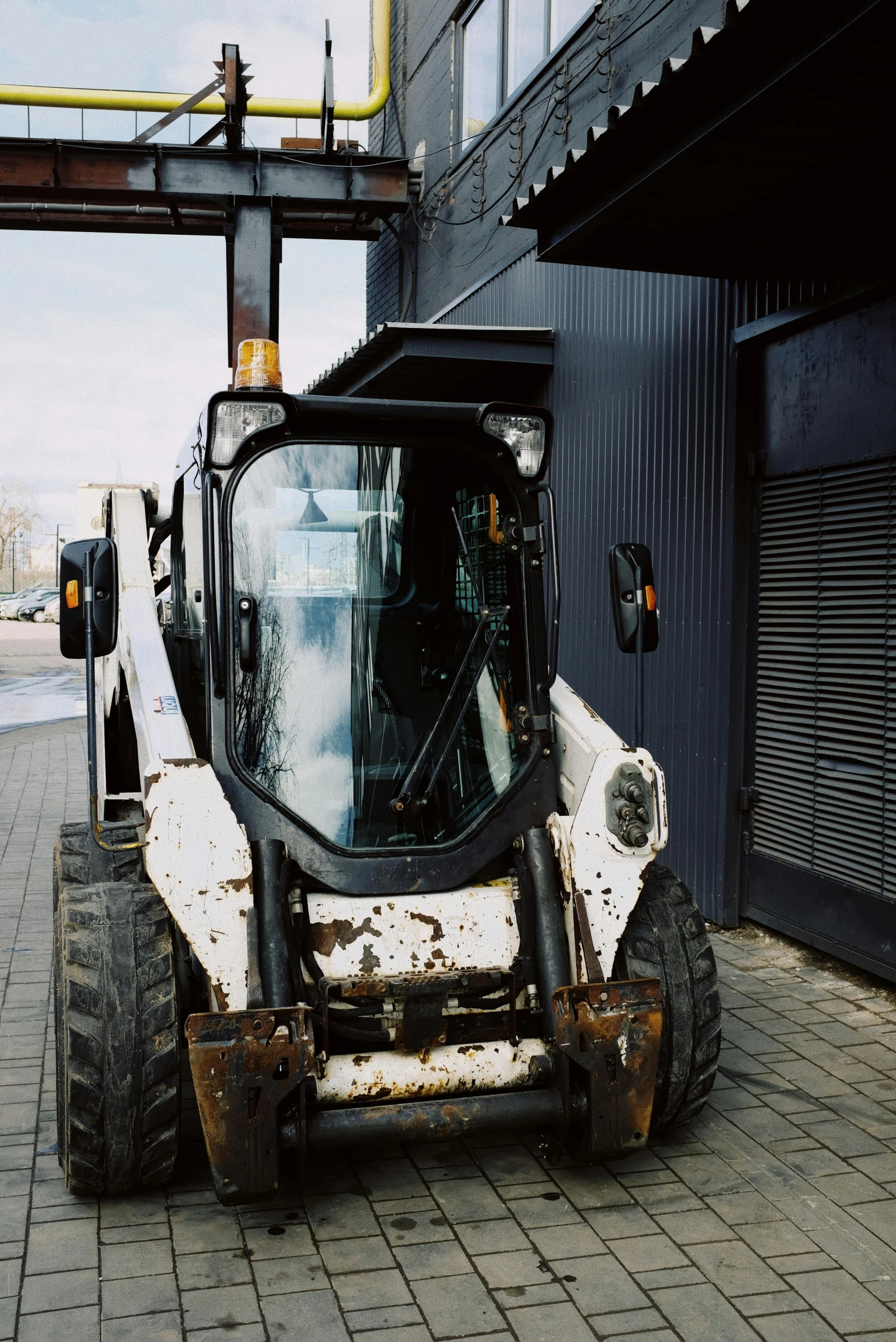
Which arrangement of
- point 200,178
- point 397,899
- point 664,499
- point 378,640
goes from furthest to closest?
point 200,178 < point 664,499 < point 378,640 < point 397,899

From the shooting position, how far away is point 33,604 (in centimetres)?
5556

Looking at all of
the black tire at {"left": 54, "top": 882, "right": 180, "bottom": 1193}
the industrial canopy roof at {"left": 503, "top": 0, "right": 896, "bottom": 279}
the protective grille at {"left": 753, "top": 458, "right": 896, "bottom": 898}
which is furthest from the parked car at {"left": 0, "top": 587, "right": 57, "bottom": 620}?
the black tire at {"left": 54, "top": 882, "right": 180, "bottom": 1193}

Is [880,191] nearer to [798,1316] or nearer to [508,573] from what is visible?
[508,573]

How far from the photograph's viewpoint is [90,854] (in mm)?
4234

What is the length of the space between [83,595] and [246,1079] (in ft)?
5.46

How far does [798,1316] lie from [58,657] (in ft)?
96.6

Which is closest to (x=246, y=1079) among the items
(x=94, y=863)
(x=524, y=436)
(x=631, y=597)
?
(x=94, y=863)

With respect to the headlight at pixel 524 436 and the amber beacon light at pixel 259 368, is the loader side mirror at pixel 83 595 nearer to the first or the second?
the amber beacon light at pixel 259 368

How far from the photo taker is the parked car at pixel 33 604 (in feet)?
176

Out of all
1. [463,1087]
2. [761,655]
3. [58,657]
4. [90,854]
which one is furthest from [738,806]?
[58,657]

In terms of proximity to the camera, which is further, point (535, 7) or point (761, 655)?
point (535, 7)

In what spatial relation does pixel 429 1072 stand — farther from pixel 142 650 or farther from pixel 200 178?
pixel 200 178

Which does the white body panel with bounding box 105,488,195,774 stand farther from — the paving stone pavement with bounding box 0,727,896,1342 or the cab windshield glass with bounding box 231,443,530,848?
the paving stone pavement with bounding box 0,727,896,1342

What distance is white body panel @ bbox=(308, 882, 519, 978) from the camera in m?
4.01
